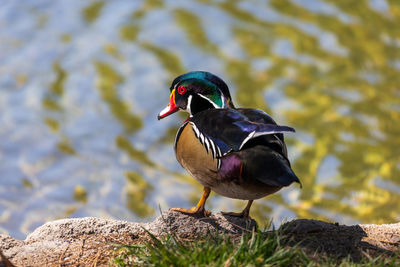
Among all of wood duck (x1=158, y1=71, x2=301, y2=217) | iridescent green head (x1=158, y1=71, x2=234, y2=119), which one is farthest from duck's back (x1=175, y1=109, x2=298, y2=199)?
iridescent green head (x1=158, y1=71, x2=234, y2=119)

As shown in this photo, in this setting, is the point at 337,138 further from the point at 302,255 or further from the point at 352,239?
the point at 302,255

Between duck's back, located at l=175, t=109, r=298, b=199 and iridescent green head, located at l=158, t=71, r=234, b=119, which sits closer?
duck's back, located at l=175, t=109, r=298, b=199

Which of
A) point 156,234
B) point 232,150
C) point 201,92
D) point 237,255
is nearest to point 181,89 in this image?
point 201,92

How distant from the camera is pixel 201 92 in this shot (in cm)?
433

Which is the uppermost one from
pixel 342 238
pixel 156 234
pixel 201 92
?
pixel 201 92

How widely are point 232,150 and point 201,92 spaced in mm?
738

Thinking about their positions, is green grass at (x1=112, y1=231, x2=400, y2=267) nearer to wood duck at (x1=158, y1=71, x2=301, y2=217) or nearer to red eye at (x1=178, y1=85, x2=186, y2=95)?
wood duck at (x1=158, y1=71, x2=301, y2=217)

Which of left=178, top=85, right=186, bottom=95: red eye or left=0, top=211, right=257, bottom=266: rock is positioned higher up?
left=178, top=85, right=186, bottom=95: red eye

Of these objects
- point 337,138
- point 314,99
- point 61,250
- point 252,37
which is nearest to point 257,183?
point 61,250

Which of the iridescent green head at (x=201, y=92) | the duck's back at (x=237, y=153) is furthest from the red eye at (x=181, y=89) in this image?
the duck's back at (x=237, y=153)

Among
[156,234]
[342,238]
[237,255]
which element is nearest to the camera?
[237,255]

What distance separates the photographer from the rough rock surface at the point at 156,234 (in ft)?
12.6

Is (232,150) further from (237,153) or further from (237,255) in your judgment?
(237,255)

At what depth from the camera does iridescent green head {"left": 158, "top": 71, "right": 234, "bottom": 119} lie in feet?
14.2
